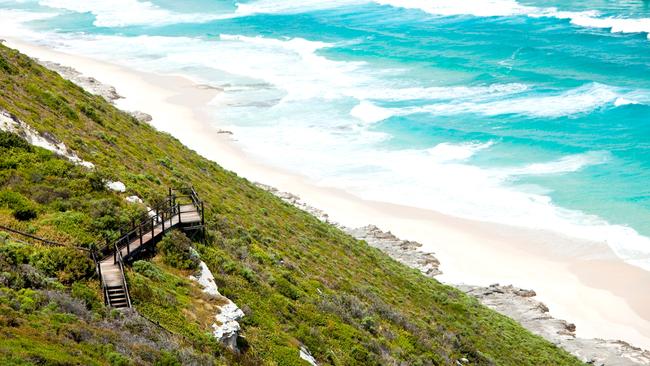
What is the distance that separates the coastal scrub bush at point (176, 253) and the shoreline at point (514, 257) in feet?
65.0

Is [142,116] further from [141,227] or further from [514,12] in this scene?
[514,12]

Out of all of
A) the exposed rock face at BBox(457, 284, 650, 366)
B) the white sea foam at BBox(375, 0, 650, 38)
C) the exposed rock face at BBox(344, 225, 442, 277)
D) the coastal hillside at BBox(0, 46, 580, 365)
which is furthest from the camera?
the white sea foam at BBox(375, 0, 650, 38)

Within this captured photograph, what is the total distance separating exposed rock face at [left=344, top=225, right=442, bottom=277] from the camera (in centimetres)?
3722

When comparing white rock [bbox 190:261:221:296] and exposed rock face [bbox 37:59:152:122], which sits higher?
white rock [bbox 190:261:221:296]

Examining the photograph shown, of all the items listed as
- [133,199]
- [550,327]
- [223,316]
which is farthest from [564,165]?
[223,316]

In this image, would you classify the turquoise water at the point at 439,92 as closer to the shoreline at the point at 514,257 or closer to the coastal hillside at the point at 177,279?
the shoreline at the point at 514,257

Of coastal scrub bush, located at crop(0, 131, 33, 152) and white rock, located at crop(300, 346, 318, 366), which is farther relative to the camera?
coastal scrub bush, located at crop(0, 131, 33, 152)

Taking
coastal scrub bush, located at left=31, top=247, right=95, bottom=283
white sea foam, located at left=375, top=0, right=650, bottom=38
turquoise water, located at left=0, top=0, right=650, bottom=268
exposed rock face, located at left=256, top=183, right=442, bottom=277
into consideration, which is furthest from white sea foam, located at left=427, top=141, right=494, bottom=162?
white sea foam, located at left=375, top=0, right=650, bottom=38

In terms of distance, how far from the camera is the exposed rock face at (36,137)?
22391mm

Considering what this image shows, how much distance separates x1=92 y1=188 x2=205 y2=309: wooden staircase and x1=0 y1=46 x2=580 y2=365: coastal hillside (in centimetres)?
32

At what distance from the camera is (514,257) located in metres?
39.1

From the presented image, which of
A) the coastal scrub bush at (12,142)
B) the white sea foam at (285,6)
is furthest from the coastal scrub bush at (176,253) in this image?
the white sea foam at (285,6)

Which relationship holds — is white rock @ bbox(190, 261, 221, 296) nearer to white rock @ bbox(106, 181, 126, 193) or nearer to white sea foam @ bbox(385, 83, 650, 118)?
white rock @ bbox(106, 181, 126, 193)

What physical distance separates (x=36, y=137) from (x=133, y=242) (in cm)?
674
